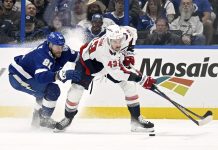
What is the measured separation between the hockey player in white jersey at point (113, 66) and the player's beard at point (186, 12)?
1362 mm

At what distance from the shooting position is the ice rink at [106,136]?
5.30 meters

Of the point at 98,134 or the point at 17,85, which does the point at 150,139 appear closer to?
the point at 98,134

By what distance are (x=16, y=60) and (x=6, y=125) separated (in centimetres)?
69

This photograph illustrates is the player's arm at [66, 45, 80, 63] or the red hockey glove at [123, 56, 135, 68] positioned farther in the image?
the player's arm at [66, 45, 80, 63]

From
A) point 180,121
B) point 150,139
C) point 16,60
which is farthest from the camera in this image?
point 180,121

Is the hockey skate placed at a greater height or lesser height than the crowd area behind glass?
lesser

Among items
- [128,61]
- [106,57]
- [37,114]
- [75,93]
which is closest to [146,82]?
[128,61]

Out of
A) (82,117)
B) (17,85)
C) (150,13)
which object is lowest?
(82,117)

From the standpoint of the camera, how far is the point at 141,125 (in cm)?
625

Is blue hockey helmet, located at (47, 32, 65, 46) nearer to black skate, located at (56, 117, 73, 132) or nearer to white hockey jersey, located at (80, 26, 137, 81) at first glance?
white hockey jersey, located at (80, 26, 137, 81)

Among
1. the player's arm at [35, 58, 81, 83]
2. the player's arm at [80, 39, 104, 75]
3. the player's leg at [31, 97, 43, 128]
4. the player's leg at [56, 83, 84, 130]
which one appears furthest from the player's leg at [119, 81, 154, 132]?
the player's leg at [31, 97, 43, 128]

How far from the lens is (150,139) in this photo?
5.78m

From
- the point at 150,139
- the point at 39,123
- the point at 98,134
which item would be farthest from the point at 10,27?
the point at 150,139

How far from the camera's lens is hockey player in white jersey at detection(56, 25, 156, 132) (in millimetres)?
5926
